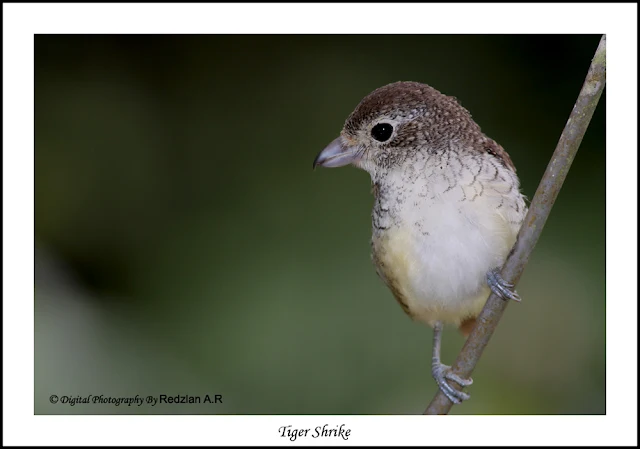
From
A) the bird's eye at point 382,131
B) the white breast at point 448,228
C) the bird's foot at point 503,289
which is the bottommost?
the bird's foot at point 503,289

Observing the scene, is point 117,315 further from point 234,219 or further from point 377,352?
point 377,352

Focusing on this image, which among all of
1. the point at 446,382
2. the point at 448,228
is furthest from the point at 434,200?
the point at 446,382

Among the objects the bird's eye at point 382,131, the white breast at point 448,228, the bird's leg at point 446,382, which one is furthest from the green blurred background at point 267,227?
the white breast at point 448,228

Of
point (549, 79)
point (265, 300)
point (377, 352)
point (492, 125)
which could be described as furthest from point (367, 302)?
point (549, 79)

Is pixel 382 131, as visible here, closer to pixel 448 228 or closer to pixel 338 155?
pixel 338 155

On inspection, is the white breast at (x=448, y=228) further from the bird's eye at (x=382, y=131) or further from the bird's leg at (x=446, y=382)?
the bird's leg at (x=446, y=382)

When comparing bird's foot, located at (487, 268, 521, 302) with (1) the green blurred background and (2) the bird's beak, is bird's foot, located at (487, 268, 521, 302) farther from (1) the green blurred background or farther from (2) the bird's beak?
(1) the green blurred background
